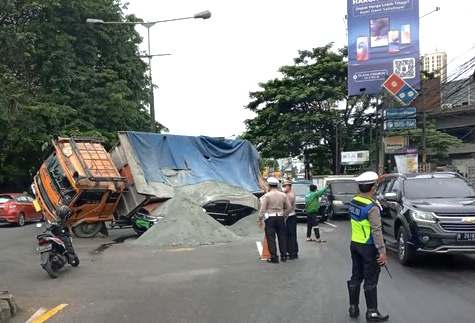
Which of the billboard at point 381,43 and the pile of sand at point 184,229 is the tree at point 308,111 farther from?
the pile of sand at point 184,229

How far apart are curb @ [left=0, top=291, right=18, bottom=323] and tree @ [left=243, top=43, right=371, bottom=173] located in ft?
105

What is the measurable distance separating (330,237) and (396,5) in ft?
59.3

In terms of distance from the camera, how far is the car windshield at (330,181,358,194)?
2523 cm

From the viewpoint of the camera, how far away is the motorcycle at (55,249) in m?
9.73

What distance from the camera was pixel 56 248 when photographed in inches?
397

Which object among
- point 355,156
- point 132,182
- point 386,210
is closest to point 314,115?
point 355,156

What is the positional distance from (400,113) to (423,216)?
60.9ft

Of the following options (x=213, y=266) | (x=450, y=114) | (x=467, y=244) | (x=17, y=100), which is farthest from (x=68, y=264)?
(x=450, y=114)

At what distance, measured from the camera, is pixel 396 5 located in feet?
96.0

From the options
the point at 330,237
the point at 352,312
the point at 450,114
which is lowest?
the point at 330,237

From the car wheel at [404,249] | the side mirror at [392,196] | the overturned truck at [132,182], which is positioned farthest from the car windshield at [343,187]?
the car wheel at [404,249]

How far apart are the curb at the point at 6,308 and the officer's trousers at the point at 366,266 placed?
438cm

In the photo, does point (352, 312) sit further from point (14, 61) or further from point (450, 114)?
point (450, 114)

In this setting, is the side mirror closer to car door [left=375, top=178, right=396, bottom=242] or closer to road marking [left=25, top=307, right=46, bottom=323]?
car door [left=375, top=178, right=396, bottom=242]
